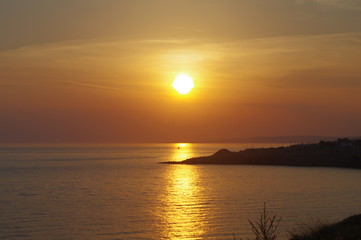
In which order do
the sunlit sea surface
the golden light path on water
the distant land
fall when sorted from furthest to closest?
1. the distant land
2. the sunlit sea surface
3. the golden light path on water

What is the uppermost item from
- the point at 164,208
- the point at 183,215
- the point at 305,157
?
the point at 305,157

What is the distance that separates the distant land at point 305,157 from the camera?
3875 inches

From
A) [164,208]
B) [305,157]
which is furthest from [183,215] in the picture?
[305,157]

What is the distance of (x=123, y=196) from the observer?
49.1 m

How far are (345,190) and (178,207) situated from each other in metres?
19.9

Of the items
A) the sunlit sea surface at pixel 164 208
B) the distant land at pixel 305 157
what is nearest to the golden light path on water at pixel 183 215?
the sunlit sea surface at pixel 164 208

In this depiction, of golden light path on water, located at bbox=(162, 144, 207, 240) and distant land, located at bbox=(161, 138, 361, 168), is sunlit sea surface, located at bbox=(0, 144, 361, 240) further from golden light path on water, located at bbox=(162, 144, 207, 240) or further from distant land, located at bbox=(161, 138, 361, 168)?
distant land, located at bbox=(161, 138, 361, 168)

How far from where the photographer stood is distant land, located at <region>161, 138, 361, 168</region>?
98438mm

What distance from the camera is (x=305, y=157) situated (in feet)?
352

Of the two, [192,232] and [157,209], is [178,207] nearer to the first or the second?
[157,209]

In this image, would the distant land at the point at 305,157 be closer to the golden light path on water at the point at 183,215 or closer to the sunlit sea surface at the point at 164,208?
the sunlit sea surface at the point at 164,208

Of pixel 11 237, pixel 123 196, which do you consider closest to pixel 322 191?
pixel 123 196

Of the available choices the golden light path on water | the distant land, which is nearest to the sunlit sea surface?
the golden light path on water

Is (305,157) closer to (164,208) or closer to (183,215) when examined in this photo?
(164,208)
